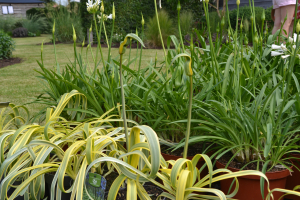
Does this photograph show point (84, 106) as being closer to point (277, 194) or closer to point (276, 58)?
point (277, 194)

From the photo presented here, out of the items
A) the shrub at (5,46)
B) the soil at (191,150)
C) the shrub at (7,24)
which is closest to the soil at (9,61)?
the shrub at (5,46)

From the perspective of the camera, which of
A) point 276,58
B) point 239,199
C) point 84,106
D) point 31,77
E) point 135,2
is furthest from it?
point 135,2

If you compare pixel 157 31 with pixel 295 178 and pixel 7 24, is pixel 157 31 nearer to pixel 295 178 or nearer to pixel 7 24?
pixel 295 178

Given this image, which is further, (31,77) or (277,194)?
(31,77)

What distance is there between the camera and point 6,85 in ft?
15.5

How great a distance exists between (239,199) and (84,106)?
3.39 feet

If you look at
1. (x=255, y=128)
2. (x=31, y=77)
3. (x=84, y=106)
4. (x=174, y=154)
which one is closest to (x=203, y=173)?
(x=174, y=154)

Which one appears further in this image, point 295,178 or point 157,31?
point 157,31

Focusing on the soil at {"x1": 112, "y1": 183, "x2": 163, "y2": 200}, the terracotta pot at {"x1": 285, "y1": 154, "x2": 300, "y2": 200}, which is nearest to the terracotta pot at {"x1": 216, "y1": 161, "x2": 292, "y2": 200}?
the terracotta pot at {"x1": 285, "y1": 154, "x2": 300, "y2": 200}

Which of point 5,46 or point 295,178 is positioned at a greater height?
point 5,46

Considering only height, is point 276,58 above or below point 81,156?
above

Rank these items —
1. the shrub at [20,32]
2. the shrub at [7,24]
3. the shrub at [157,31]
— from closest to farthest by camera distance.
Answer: the shrub at [157,31] < the shrub at [20,32] < the shrub at [7,24]

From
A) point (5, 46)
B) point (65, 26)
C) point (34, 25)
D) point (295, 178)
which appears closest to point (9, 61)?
point (5, 46)

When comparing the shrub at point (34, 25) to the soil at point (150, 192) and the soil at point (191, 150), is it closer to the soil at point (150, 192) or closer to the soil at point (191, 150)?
the soil at point (191, 150)
